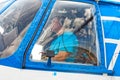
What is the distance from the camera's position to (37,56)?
4.65 meters

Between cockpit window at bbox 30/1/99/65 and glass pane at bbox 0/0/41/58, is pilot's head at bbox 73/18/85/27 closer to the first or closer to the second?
cockpit window at bbox 30/1/99/65

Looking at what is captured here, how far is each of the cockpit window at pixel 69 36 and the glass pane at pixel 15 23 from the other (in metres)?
0.26

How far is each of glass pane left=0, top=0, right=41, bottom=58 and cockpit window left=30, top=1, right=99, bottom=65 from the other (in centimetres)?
26

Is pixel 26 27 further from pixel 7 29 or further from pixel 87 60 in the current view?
pixel 87 60

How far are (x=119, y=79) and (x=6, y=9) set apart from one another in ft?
6.21

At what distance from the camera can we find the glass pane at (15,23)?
4727 mm

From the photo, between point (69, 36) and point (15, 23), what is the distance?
2.54 ft

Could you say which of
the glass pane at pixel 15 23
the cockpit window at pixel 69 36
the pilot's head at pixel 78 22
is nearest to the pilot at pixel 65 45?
the cockpit window at pixel 69 36

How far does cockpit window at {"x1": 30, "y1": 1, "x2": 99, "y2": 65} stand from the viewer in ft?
15.6

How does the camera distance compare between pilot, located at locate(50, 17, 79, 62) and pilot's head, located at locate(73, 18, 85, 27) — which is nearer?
pilot, located at locate(50, 17, 79, 62)

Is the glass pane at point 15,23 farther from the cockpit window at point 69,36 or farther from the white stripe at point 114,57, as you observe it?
the white stripe at point 114,57

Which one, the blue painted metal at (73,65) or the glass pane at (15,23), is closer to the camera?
the blue painted metal at (73,65)

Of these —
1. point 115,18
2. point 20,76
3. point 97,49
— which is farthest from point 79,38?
point 20,76

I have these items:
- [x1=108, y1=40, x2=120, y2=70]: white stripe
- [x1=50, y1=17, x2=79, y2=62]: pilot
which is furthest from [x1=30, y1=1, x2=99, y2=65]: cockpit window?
[x1=108, y1=40, x2=120, y2=70]: white stripe
